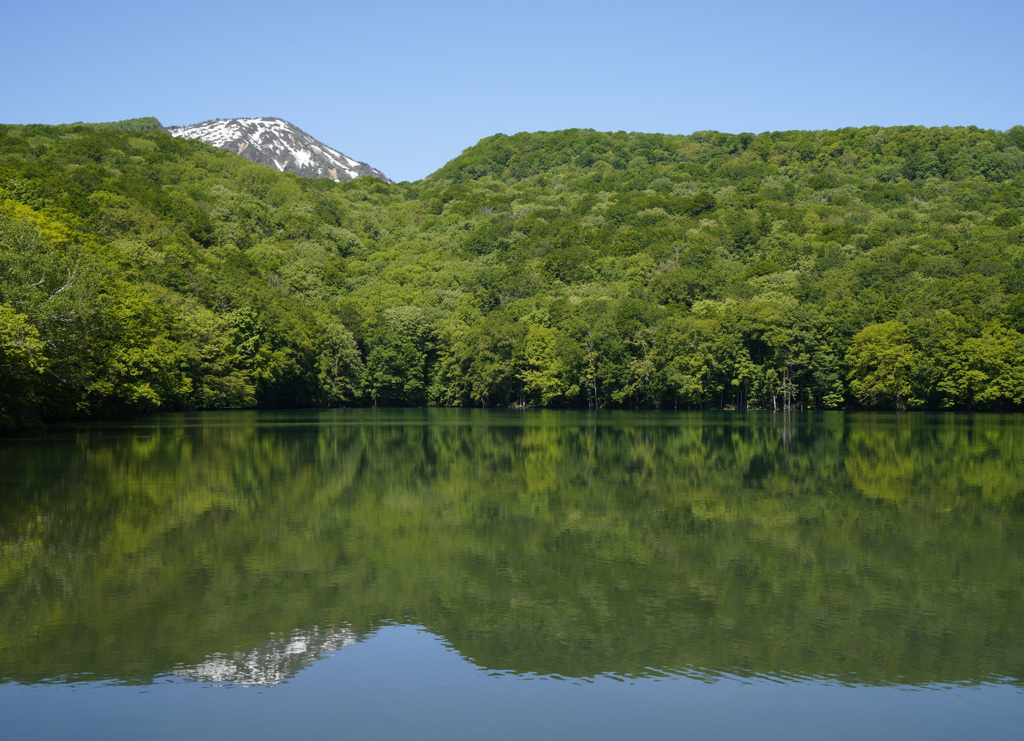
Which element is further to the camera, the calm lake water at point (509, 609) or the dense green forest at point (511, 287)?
the dense green forest at point (511, 287)

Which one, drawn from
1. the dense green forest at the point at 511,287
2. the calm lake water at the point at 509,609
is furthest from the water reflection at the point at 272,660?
the dense green forest at the point at 511,287

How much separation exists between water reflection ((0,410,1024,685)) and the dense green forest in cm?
1974

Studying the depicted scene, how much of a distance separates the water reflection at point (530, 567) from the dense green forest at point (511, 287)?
19735mm

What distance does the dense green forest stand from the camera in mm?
60062

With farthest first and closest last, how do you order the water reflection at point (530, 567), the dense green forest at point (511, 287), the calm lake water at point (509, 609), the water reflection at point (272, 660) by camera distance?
the dense green forest at point (511, 287) → the water reflection at point (530, 567) → the water reflection at point (272, 660) → the calm lake water at point (509, 609)

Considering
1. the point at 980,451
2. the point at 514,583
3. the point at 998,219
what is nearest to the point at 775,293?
the point at 998,219

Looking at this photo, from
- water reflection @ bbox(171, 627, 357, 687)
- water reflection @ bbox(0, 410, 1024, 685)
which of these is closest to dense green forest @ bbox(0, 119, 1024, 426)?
water reflection @ bbox(0, 410, 1024, 685)

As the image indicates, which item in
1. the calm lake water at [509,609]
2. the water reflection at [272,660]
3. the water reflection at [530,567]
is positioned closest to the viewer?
the calm lake water at [509,609]

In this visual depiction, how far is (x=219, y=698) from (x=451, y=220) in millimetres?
156198

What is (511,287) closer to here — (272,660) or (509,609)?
(509,609)

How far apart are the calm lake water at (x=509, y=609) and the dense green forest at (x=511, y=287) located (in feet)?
71.3

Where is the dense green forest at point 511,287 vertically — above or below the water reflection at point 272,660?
above

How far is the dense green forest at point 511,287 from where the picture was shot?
60062 mm

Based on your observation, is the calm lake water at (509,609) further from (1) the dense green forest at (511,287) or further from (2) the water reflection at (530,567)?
(1) the dense green forest at (511,287)
